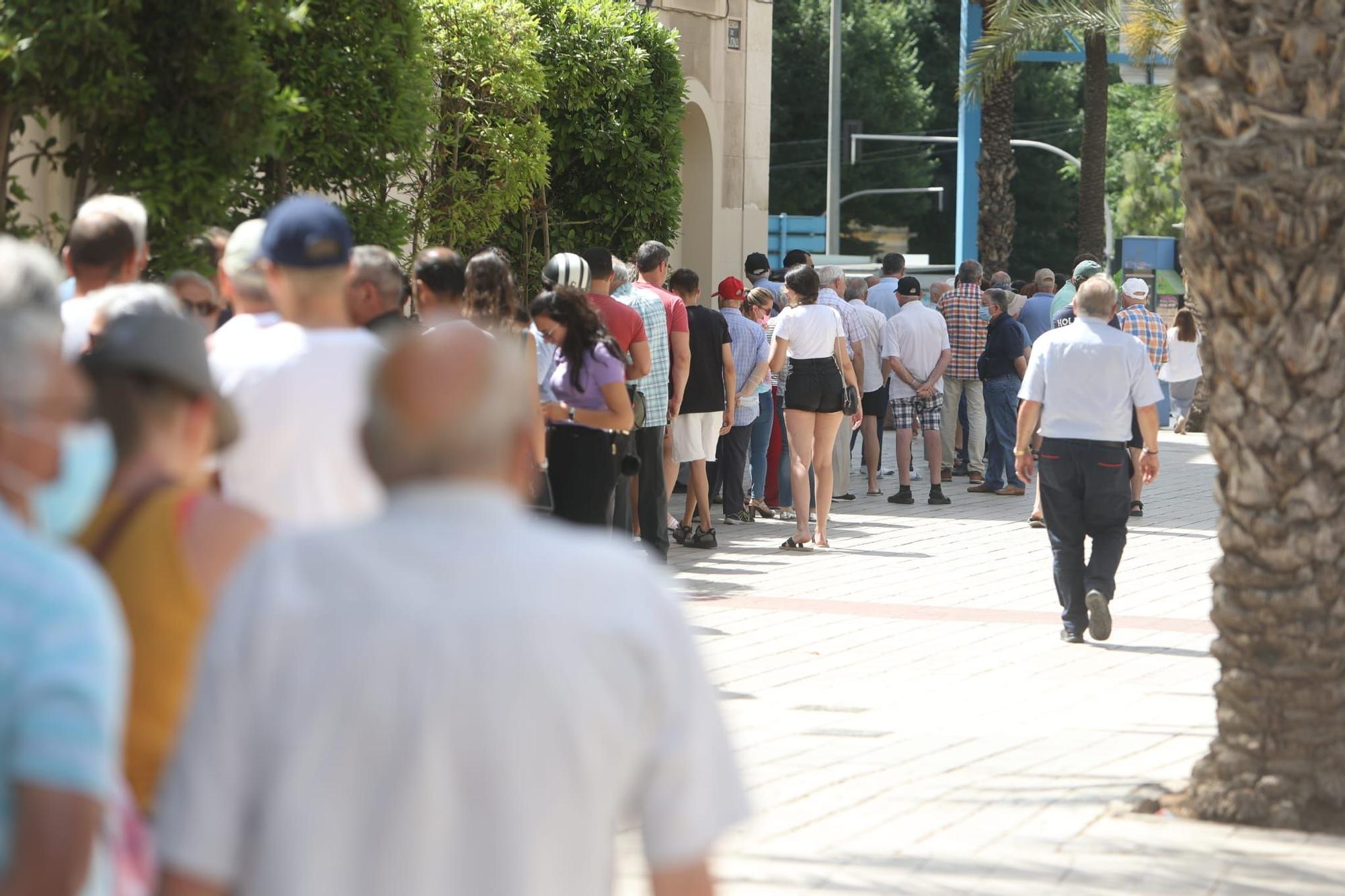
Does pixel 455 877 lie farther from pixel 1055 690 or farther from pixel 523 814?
pixel 1055 690

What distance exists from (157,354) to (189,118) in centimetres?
677

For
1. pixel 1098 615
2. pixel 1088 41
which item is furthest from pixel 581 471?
pixel 1088 41

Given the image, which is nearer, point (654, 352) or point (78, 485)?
point (78, 485)

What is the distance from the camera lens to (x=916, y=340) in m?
16.2

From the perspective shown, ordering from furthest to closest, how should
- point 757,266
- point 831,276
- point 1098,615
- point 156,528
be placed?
point 757,266 → point 831,276 → point 1098,615 → point 156,528

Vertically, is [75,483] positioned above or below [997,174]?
below

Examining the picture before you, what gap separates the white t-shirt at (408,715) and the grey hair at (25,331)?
414 mm

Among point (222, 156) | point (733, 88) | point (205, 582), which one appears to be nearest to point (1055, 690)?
point (222, 156)

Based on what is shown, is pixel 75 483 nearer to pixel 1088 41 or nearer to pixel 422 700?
pixel 422 700

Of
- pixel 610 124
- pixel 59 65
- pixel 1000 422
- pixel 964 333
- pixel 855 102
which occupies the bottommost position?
pixel 1000 422

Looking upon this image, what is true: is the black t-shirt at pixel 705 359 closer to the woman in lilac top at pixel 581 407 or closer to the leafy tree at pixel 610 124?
the woman in lilac top at pixel 581 407

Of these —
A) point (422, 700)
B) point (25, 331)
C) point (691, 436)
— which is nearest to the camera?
point (422, 700)

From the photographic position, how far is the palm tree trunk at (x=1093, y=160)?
2867cm

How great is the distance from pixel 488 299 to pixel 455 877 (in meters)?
5.57
